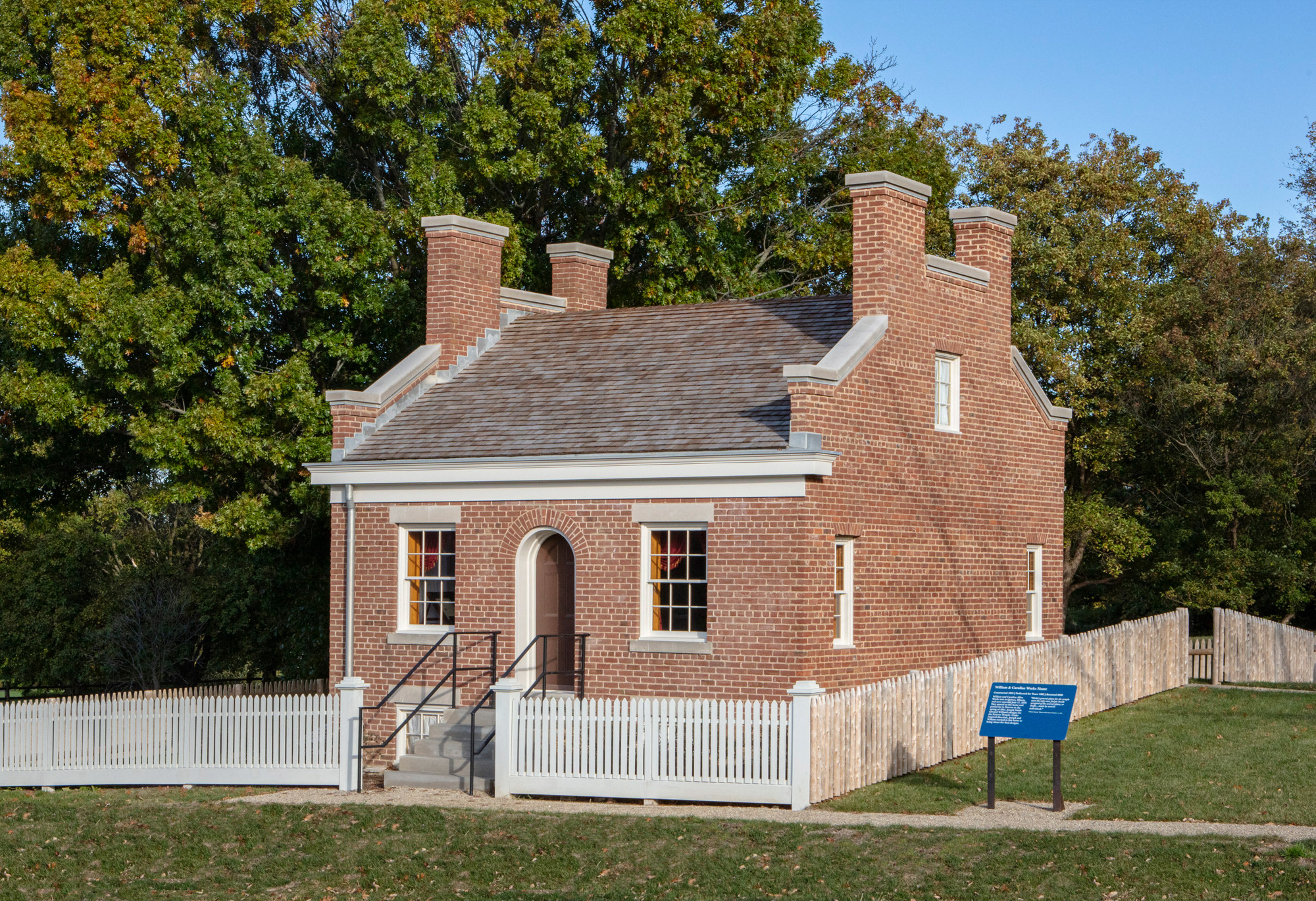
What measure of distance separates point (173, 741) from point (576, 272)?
10.2 metres

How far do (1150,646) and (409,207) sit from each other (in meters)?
14.7

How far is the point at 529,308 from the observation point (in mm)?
25141

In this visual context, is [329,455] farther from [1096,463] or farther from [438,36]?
[1096,463]

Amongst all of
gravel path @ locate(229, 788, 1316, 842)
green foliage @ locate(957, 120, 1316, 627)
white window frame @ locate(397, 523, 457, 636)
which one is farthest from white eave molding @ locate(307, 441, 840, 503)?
green foliage @ locate(957, 120, 1316, 627)

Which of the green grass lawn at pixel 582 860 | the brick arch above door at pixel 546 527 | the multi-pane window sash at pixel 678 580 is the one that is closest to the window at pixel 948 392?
the multi-pane window sash at pixel 678 580

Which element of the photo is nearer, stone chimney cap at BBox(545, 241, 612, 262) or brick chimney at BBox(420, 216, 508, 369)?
brick chimney at BBox(420, 216, 508, 369)

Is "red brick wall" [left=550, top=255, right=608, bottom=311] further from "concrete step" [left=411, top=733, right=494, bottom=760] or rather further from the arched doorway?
"concrete step" [left=411, top=733, right=494, bottom=760]

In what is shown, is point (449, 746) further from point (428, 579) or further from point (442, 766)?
point (428, 579)

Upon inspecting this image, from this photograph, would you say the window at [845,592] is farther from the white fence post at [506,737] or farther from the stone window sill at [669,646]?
the white fence post at [506,737]

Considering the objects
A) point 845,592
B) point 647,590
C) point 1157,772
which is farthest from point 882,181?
point 1157,772

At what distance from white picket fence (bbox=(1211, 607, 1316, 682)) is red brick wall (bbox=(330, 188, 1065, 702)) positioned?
6755 mm

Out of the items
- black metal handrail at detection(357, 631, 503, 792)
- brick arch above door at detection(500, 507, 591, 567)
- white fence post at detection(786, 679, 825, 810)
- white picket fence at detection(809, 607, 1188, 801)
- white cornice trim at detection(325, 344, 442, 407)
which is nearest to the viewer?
white fence post at detection(786, 679, 825, 810)

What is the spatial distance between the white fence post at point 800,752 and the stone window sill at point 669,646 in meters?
3.00

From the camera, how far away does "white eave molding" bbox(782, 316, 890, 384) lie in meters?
18.5
